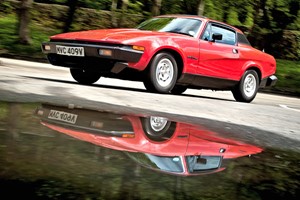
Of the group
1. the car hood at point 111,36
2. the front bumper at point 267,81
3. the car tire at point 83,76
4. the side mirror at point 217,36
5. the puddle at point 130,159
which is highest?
the side mirror at point 217,36

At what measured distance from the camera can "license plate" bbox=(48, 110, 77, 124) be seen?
151 inches

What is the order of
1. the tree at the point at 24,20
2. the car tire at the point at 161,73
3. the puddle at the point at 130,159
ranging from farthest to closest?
the tree at the point at 24,20 → the car tire at the point at 161,73 → the puddle at the point at 130,159

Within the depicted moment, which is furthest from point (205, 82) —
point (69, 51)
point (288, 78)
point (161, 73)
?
→ point (288, 78)

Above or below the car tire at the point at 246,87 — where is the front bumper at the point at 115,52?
above

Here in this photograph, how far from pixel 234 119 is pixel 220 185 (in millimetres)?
3458

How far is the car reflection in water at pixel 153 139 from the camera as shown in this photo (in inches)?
108

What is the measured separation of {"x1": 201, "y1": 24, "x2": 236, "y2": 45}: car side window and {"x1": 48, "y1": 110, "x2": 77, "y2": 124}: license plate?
4.66 m

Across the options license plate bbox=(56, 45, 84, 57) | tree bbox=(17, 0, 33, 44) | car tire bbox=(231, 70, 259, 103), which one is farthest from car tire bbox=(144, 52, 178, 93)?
tree bbox=(17, 0, 33, 44)

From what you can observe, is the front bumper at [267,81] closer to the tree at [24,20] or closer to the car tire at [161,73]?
the car tire at [161,73]

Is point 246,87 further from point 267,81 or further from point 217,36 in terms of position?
point 217,36

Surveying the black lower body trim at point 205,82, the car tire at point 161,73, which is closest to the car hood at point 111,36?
the car tire at point 161,73

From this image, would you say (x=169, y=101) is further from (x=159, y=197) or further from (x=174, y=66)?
(x=159, y=197)

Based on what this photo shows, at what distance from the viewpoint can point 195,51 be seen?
8070 millimetres

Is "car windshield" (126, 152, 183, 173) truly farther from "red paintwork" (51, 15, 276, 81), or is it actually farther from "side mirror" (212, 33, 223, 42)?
"side mirror" (212, 33, 223, 42)
